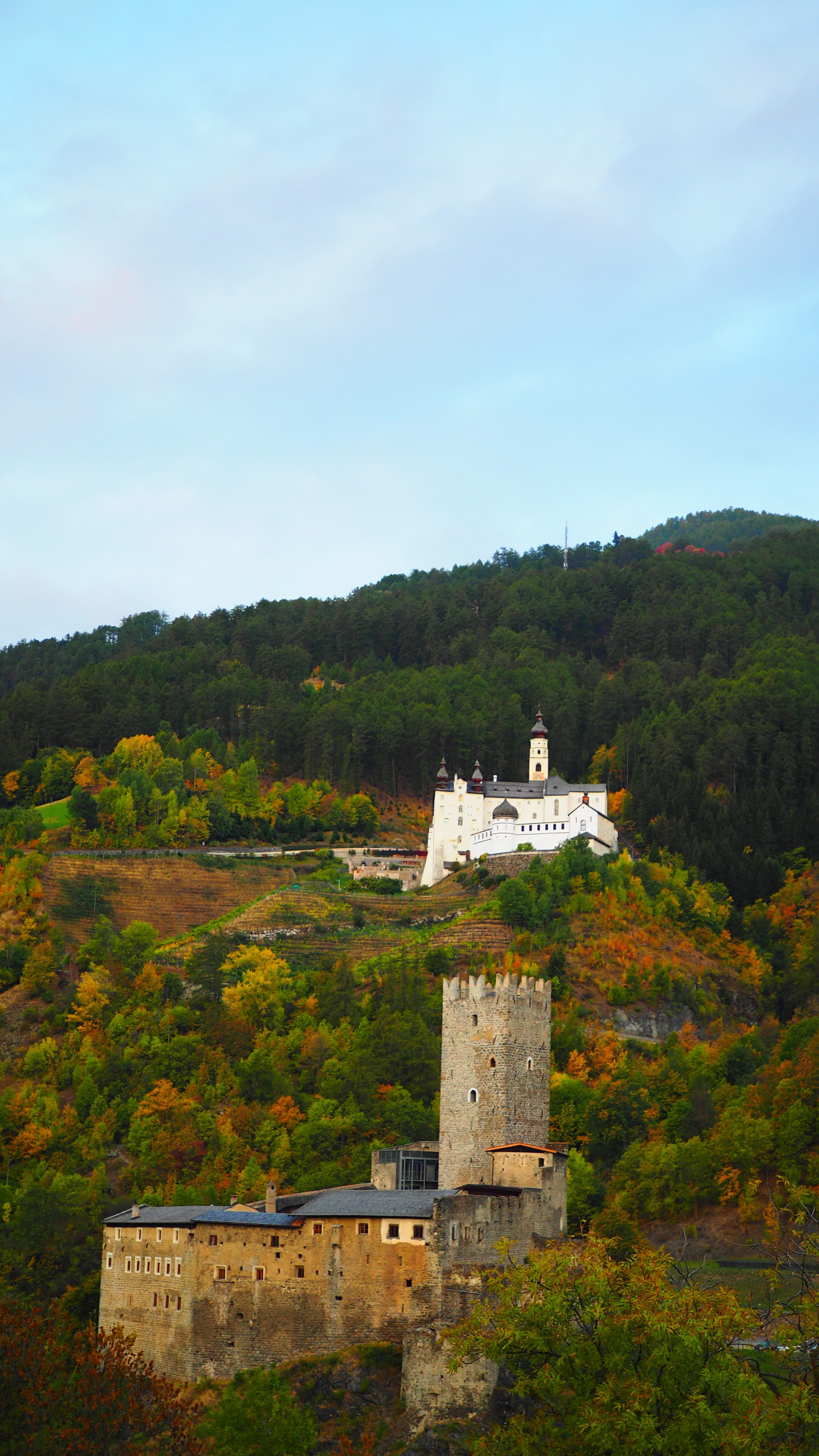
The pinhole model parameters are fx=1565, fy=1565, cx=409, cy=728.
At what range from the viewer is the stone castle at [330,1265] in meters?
46.5

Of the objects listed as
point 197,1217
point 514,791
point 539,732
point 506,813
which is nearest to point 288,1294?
point 197,1217

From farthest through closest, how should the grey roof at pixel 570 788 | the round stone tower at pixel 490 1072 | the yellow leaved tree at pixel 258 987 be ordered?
the grey roof at pixel 570 788
the yellow leaved tree at pixel 258 987
the round stone tower at pixel 490 1072

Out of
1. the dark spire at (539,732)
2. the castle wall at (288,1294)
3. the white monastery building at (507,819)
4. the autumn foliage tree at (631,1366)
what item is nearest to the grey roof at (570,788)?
the white monastery building at (507,819)

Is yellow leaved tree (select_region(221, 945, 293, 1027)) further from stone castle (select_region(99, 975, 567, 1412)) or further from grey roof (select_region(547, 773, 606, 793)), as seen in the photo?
stone castle (select_region(99, 975, 567, 1412))

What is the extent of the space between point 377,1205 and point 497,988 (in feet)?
33.3

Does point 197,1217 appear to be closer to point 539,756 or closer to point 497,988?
point 497,988

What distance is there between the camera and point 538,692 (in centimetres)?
15212

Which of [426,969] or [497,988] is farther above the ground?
[497,988]

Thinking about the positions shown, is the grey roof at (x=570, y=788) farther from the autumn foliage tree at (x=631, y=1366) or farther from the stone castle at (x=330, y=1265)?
the autumn foliage tree at (x=631, y=1366)

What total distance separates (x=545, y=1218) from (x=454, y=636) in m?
130

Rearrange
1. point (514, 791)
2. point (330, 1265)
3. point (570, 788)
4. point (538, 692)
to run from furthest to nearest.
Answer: point (538, 692)
point (514, 791)
point (570, 788)
point (330, 1265)

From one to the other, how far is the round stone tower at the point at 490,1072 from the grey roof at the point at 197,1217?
710cm

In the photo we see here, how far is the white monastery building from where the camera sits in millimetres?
114125

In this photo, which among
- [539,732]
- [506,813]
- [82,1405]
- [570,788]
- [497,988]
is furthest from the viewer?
[539,732]
